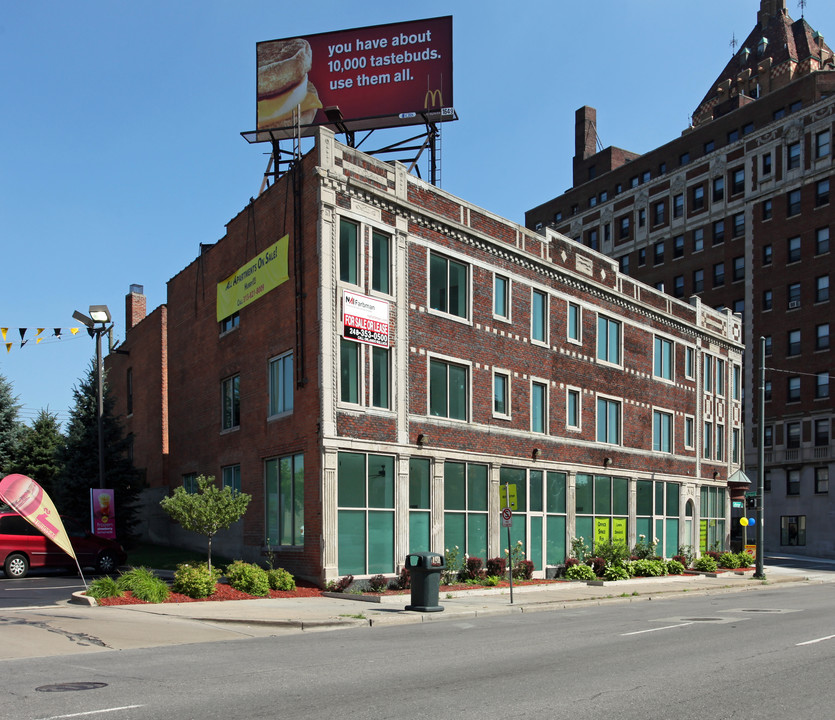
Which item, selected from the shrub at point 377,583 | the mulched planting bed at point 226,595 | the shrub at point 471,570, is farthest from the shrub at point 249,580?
the shrub at point 471,570

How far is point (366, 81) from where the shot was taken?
100 ft

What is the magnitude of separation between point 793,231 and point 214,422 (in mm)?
49056

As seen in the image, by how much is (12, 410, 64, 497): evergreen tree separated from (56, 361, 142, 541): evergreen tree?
254 centimetres

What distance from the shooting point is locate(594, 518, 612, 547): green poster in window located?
3373cm

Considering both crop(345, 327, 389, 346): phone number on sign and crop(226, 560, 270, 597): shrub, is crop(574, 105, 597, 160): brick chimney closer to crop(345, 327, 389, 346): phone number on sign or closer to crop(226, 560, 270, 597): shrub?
crop(345, 327, 389, 346): phone number on sign

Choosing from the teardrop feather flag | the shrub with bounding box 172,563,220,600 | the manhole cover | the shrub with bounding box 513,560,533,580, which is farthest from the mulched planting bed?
the manhole cover

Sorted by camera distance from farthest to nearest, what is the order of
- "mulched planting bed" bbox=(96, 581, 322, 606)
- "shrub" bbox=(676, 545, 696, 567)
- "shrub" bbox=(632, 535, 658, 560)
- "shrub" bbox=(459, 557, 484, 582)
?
1. "shrub" bbox=(676, 545, 696, 567)
2. "shrub" bbox=(632, 535, 658, 560)
3. "shrub" bbox=(459, 557, 484, 582)
4. "mulched planting bed" bbox=(96, 581, 322, 606)

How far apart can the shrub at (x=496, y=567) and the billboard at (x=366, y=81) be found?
15029 mm

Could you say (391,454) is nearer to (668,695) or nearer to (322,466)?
(322,466)

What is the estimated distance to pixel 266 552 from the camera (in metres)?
25.6

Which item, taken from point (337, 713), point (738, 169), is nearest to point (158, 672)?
point (337, 713)

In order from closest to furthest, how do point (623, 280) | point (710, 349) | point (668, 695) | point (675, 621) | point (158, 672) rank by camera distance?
point (668, 695) < point (158, 672) < point (675, 621) < point (623, 280) < point (710, 349)

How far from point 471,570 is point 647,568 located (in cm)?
982

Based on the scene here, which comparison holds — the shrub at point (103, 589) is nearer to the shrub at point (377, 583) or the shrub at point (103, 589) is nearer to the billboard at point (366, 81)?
the shrub at point (377, 583)
